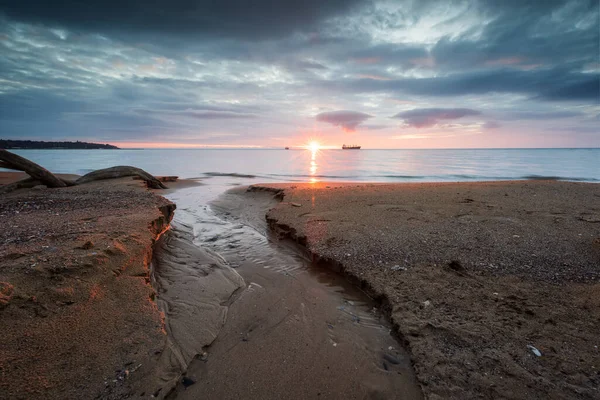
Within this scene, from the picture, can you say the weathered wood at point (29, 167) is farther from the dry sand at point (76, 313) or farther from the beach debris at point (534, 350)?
the beach debris at point (534, 350)

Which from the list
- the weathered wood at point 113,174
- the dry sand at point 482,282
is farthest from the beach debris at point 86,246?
the weathered wood at point 113,174

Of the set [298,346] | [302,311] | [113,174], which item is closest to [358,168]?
[113,174]

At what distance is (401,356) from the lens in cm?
300

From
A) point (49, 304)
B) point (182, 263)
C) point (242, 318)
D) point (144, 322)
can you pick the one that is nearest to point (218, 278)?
point (182, 263)

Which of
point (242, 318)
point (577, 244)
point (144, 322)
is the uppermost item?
point (577, 244)

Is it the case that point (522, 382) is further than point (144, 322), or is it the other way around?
point (144, 322)

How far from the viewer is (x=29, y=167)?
9914mm

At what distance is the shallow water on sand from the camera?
264 cm

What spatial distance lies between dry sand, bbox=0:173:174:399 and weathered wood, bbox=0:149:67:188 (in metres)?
6.72

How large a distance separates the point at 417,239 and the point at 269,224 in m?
4.27

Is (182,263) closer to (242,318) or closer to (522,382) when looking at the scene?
(242,318)

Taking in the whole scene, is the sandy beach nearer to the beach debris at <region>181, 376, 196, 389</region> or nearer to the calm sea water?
the beach debris at <region>181, 376, 196, 389</region>

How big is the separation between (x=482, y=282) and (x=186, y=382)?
4079mm

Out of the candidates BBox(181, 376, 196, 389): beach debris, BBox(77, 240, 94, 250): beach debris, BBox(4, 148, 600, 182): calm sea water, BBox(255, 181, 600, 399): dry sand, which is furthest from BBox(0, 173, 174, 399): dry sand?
BBox(4, 148, 600, 182): calm sea water
